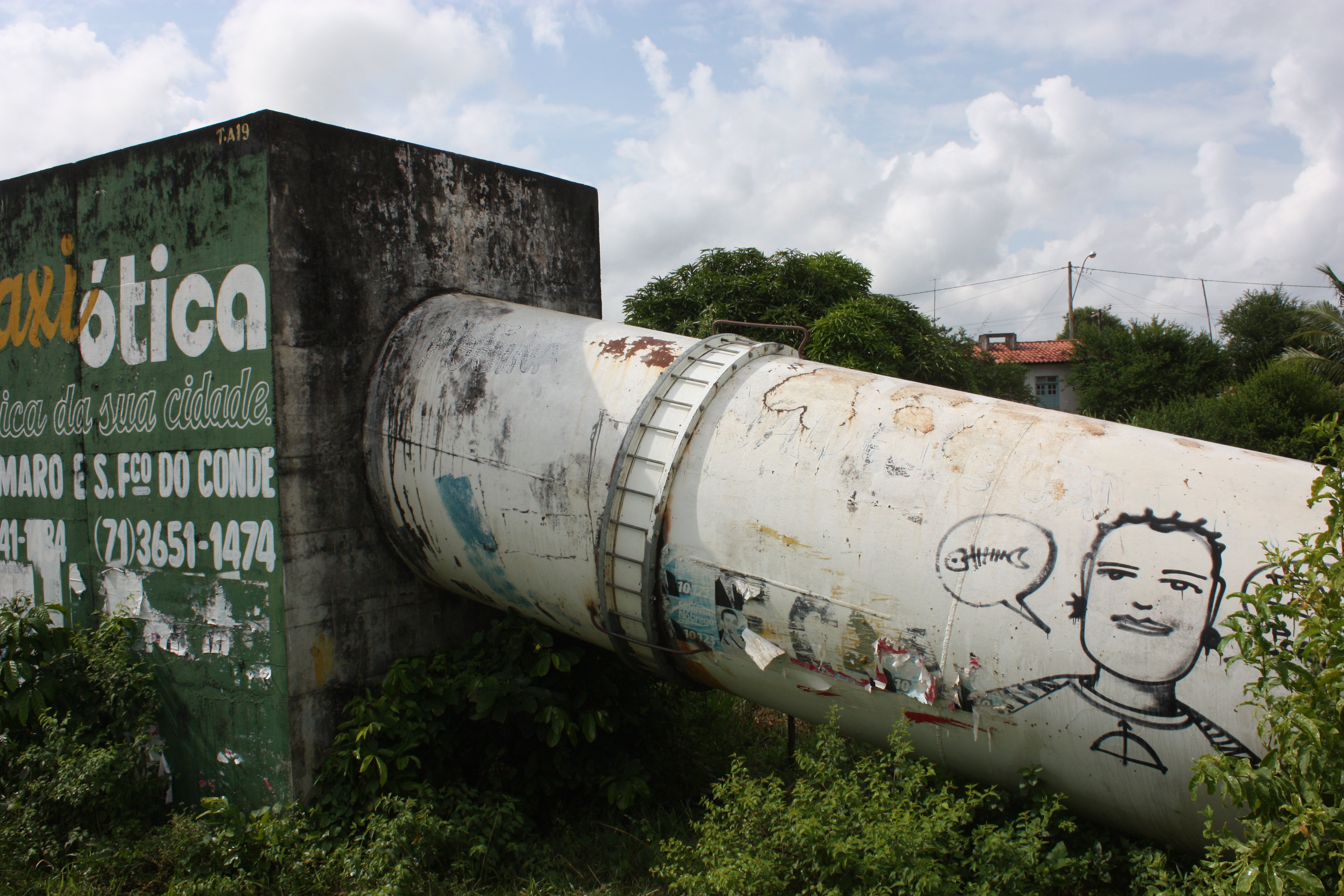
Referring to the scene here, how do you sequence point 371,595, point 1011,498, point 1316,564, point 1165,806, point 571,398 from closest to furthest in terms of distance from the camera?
point 1316,564, point 1165,806, point 1011,498, point 571,398, point 371,595

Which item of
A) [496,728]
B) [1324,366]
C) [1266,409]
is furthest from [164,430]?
[1324,366]

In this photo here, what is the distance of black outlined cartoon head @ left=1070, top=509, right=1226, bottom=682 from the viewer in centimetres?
313

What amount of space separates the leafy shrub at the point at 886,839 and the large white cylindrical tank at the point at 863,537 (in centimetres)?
17

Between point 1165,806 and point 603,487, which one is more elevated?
point 603,487

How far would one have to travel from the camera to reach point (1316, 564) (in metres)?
2.56

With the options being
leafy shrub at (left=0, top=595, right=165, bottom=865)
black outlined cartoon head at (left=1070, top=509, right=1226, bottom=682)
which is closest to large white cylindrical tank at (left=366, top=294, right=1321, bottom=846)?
black outlined cartoon head at (left=1070, top=509, right=1226, bottom=682)

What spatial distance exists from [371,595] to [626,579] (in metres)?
1.85

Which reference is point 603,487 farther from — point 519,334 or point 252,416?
point 252,416

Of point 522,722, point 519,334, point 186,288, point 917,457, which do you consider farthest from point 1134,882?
point 186,288

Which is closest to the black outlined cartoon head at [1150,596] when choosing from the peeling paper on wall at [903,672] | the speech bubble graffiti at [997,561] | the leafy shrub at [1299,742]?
the speech bubble graffiti at [997,561]

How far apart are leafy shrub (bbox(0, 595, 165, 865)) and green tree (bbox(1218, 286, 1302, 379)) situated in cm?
3140

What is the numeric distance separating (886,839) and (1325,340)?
27.3 meters

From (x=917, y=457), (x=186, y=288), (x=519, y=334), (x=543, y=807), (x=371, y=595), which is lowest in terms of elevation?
(x=543, y=807)

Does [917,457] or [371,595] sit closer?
[917,457]
